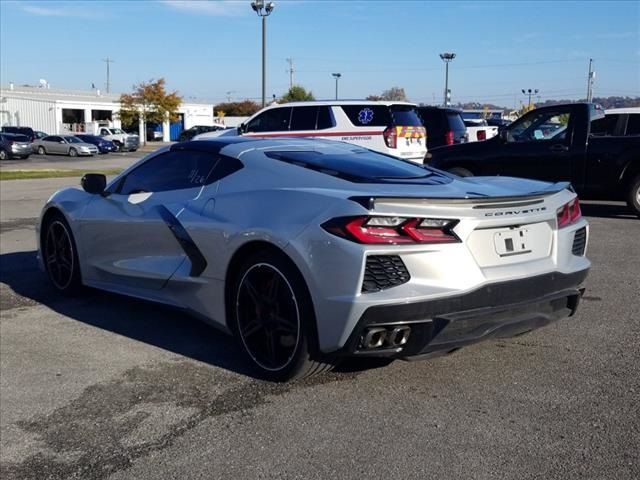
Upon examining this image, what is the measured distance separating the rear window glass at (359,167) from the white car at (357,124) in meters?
9.42

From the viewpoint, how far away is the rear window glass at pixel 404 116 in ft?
48.7

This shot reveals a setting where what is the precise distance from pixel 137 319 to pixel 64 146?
1627 inches

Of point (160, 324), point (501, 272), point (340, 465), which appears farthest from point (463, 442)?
point (160, 324)

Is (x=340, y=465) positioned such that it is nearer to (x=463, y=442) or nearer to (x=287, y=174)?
(x=463, y=442)

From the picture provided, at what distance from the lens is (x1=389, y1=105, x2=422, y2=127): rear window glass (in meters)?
14.8

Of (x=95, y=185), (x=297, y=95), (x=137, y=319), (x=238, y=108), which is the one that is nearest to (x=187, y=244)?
(x=137, y=319)

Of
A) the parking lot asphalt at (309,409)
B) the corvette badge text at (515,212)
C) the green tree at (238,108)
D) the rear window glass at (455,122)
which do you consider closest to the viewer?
the parking lot asphalt at (309,409)

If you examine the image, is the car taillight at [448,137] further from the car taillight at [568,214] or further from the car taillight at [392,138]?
the car taillight at [568,214]

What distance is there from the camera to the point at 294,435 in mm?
3598

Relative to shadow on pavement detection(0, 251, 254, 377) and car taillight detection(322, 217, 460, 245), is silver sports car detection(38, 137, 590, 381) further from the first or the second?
shadow on pavement detection(0, 251, 254, 377)

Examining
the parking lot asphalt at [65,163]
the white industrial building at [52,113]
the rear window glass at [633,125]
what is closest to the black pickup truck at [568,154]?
the rear window glass at [633,125]

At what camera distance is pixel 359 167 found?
15.8ft

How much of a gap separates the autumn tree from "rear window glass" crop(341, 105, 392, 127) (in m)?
50.5

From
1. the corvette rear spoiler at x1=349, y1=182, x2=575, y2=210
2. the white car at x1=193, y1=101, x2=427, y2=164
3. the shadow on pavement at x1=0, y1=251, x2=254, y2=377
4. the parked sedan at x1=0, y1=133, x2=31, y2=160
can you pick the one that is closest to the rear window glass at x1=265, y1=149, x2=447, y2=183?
the corvette rear spoiler at x1=349, y1=182, x2=575, y2=210
